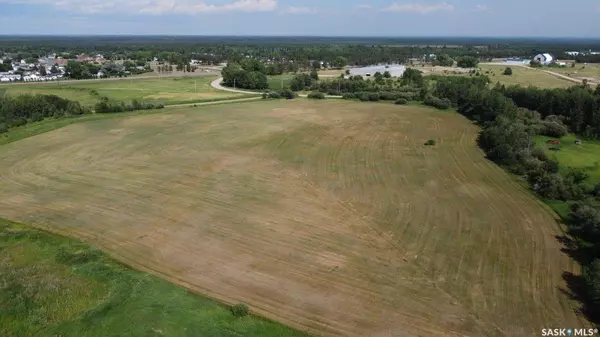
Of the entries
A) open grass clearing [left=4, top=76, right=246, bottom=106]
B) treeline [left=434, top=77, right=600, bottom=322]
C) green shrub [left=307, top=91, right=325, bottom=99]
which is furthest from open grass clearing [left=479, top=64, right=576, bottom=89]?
open grass clearing [left=4, top=76, right=246, bottom=106]

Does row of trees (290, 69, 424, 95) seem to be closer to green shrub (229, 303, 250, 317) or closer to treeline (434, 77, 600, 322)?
treeline (434, 77, 600, 322)

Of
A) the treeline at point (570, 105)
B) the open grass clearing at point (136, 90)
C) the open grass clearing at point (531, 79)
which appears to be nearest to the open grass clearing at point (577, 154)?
the treeline at point (570, 105)

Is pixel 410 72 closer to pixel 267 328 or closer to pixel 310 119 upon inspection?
pixel 310 119

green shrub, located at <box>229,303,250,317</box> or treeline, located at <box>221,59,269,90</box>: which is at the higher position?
treeline, located at <box>221,59,269,90</box>

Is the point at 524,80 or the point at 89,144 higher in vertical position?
the point at 524,80

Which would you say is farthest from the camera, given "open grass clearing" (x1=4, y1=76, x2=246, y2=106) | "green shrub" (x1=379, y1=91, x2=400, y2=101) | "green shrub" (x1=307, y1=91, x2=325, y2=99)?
"green shrub" (x1=307, y1=91, x2=325, y2=99)

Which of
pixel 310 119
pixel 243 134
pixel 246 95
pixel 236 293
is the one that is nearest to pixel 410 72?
pixel 246 95

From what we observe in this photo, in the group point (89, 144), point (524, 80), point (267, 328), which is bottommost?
point (267, 328)
